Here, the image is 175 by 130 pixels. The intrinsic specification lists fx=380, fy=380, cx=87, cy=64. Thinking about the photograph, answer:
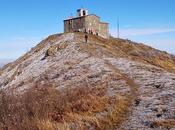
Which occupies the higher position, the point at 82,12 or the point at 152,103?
the point at 82,12

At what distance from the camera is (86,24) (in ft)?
356

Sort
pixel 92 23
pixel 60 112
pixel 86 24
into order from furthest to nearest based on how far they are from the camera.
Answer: pixel 92 23, pixel 86 24, pixel 60 112

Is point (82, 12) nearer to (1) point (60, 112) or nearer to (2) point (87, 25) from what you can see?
(2) point (87, 25)

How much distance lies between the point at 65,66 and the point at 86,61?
12.7ft

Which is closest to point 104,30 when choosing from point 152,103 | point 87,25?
point 87,25

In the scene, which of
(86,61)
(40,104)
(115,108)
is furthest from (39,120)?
(86,61)

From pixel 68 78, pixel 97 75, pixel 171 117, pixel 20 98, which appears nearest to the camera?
pixel 171 117

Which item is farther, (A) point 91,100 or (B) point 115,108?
(A) point 91,100

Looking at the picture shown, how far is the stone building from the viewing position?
109m

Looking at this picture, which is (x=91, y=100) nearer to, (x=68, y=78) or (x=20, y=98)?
(x=20, y=98)

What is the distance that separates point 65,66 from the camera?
181 ft

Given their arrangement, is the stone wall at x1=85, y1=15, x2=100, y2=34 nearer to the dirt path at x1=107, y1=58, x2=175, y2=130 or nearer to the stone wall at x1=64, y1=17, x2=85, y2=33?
the stone wall at x1=64, y1=17, x2=85, y2=33

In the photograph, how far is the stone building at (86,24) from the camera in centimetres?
10869

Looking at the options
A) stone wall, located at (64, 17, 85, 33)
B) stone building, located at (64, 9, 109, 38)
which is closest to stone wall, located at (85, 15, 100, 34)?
stone building, located at (64, 9, 109, 38)
